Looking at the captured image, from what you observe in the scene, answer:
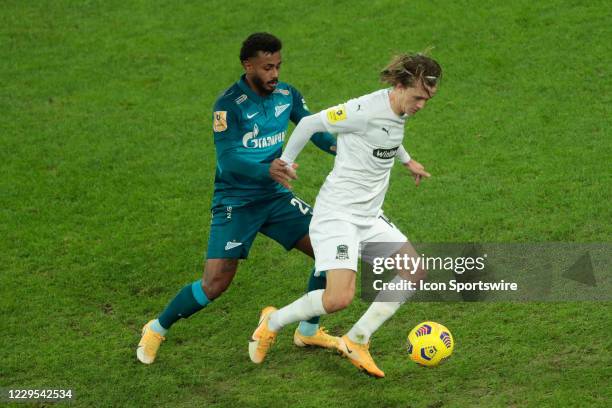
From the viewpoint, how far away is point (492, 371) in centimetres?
679

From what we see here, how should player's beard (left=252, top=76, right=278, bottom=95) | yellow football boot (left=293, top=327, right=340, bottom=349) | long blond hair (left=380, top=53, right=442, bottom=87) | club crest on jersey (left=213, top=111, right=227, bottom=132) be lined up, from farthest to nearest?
1. yellow football boot (left=293, top=327, right=340, bottom=349)
2. player's beard (left=252, top=76, right=278, bottom=95)
3. club crest on jersey (left=213, top=111, right=227, bottom=132)
4. long blond hair (left=380, top=53, right=442, bottom=87)

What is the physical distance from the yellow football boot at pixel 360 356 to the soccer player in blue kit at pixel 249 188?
1.33ft

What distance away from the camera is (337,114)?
659cm

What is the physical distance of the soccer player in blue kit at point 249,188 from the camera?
6.91 metres

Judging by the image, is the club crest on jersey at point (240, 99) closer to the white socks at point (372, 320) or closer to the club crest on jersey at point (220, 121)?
the club crest on jersey at point (220, 121)

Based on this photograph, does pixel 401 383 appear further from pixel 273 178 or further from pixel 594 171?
pixel 594 171

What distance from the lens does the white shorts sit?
6.65m

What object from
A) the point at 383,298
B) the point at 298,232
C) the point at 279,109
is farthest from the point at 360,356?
the point at 279,109

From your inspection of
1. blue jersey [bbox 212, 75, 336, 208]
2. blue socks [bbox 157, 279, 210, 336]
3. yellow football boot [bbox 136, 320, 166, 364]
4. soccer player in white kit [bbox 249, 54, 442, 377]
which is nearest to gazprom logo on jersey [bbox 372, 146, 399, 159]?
soccer player in white kit [bbox 249, 54, 442, 377]

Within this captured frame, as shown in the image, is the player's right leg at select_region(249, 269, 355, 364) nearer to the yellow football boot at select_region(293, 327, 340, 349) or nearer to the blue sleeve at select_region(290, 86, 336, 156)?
the yellow football boot at select_region(293, 327, 340, 349)

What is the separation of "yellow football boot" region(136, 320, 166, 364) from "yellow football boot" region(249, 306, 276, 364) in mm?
743

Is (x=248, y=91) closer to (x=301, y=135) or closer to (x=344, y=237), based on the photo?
(x=301, y=135)

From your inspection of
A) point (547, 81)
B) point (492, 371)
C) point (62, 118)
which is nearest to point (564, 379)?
point (492, 371)

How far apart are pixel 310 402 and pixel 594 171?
4641 mm
